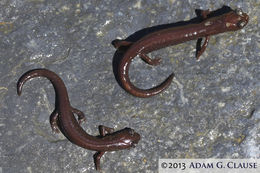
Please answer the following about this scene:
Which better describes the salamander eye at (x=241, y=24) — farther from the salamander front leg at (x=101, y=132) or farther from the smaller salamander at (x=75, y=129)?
the salamander front leg at (x=101, y=132)

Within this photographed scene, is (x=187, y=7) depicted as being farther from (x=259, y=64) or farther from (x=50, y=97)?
(x=50, y=97)

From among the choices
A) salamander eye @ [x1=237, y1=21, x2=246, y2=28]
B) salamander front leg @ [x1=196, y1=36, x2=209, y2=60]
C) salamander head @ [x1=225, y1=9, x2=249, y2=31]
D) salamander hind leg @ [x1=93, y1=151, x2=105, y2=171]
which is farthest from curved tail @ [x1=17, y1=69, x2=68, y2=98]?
salamander eye @ [x1=237, y1=21, x2=246, y2=28]

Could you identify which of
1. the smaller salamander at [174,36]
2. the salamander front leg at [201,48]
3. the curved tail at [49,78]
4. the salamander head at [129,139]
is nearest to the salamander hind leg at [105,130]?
the salamander head at [129,139]

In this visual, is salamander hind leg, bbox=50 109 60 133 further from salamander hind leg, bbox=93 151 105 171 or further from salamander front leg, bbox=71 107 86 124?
salamander hind leg, bbox=93 151 105 171

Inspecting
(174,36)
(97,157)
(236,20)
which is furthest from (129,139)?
(236,20)

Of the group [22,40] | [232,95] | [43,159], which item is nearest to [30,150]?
[43,159]

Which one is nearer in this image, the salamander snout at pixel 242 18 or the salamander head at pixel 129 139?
the salamander head at pixel 129 139
